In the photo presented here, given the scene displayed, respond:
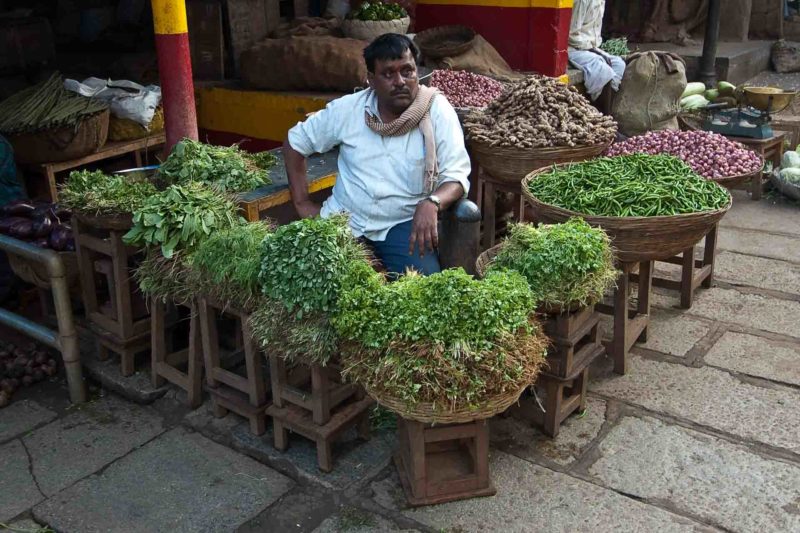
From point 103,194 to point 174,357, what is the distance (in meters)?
0.93

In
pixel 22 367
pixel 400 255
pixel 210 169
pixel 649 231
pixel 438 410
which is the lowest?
pixel 22 367

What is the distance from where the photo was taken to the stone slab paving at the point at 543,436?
3.51m

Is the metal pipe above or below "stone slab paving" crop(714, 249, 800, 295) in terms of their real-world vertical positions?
above

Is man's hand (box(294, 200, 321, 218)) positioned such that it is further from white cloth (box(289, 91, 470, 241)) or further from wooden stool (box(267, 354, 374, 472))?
wooden stool (box(267, 354, 374, 472))

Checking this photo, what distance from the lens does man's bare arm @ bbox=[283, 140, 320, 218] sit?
4.00 metres

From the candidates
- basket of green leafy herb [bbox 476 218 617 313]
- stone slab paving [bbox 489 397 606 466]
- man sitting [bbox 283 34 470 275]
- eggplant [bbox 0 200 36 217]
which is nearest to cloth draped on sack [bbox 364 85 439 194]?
man sitting [bbox 283 34 470 275]

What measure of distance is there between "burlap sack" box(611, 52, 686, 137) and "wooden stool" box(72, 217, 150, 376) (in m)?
5.73

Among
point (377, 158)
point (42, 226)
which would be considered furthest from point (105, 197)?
point (377, 158)

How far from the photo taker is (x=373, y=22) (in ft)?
22.0

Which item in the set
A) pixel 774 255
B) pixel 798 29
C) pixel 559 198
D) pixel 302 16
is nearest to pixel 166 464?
pixel 559 198

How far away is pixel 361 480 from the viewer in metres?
3.38

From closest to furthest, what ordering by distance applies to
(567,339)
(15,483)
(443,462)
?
(443,462)
(567,339)
(15,483)

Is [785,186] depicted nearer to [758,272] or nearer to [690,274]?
[758,272]

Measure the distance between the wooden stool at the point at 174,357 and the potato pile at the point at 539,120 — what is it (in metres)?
2.06
